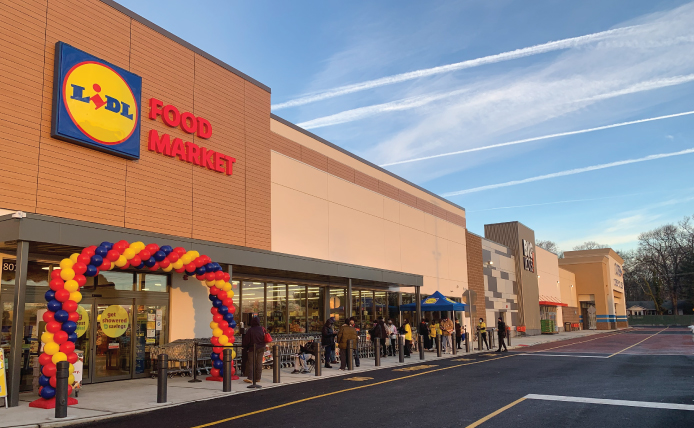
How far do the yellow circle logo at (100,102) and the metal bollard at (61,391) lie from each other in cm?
681

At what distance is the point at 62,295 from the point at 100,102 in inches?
234

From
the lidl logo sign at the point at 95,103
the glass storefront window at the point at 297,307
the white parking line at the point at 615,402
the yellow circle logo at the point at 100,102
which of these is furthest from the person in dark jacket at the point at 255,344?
the glass storefront window at the point at 297,307

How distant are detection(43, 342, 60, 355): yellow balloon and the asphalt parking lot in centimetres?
238

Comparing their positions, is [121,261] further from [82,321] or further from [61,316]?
[82,321]

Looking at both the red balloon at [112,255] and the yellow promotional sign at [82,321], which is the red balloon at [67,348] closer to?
the red balloon at [112,255]

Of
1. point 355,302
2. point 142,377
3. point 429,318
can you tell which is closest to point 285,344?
point 142,377

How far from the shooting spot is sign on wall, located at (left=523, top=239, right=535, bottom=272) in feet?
175

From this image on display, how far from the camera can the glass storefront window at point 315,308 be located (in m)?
23.7

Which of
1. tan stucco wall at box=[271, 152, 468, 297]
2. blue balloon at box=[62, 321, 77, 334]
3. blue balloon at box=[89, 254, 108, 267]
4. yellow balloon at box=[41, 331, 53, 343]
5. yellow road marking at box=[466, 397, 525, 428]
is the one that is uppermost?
tan stucco wall at box=[271, 152, 468, 297]

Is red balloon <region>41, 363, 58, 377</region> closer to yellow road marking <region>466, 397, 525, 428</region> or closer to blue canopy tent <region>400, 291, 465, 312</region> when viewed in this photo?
yellow road marking <region>466, 397, 525, 428</region>

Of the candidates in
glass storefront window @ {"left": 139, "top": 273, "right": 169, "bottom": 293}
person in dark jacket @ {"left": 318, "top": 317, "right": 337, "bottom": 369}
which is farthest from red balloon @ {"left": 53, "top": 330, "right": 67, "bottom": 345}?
person in dark jacket @ {"left": 318, "top": 317, "right": 337, "bottom": 369}

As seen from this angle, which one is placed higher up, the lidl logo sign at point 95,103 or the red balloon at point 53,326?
the lidl logo sign at point 95,103

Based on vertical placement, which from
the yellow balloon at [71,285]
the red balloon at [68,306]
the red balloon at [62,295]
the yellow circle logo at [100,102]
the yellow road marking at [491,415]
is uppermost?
the yellow circle logo at [100,102]

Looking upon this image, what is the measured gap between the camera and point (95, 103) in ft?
47.5
